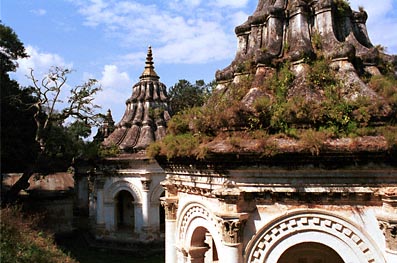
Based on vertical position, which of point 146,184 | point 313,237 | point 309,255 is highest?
point 146,184

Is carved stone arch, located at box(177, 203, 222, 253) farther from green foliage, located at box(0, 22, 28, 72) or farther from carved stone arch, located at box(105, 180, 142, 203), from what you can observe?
green foliage, located at box(0, 22, 28, 72)

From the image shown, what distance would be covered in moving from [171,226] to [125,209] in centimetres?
1588

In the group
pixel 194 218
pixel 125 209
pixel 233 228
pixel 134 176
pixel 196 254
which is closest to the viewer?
pixel 233 228

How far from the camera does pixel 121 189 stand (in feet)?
70.2

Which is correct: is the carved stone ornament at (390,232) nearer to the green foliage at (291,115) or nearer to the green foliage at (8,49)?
the green foliage at (291,115)

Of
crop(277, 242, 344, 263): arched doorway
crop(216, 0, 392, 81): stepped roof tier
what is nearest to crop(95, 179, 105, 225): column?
crop(216, 0, 392, 81): stepped roof tier

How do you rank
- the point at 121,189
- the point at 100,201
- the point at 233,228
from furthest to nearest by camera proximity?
the point at 100,201, the point at 121,189, the point at 233,228

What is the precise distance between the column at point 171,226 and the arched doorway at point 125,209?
49.5ft

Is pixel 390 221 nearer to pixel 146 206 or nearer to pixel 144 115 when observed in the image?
pixel 146 206

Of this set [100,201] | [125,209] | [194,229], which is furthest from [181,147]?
[125,209]

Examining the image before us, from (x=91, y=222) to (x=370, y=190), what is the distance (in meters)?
20.5

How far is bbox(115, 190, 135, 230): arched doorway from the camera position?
23719mm

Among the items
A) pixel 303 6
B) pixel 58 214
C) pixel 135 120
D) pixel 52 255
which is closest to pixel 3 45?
pixel 135 120

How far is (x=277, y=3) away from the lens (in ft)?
28.6
